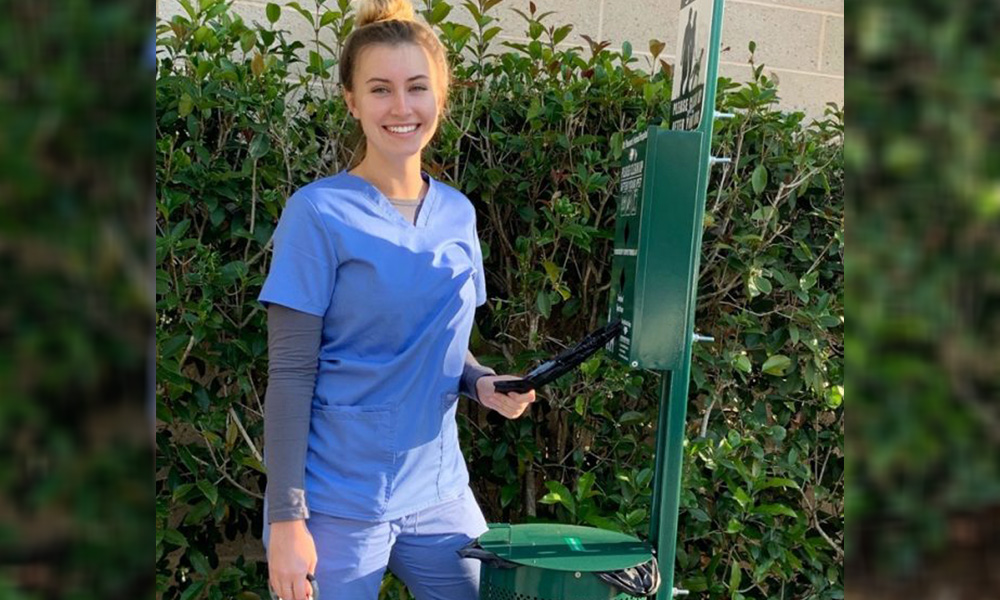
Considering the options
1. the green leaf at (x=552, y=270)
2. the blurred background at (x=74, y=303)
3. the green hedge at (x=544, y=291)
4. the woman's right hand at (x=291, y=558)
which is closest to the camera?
the blurred background at (x=74, y=303)

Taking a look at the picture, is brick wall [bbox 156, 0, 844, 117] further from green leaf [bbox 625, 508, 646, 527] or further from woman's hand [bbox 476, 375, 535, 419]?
woman's hand [bbox 476, 375, 535, 419]

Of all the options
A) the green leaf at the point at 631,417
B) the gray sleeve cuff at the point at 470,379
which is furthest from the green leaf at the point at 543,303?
the gray sleeve cuff at the point at 470,379

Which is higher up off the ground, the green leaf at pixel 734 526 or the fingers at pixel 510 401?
the fingers at pixel 510 401

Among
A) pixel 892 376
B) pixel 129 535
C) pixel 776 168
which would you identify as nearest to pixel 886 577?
pixel 892 376

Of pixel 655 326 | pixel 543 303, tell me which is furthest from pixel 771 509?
pixel 655 326

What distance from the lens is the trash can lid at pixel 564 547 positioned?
6.89ft

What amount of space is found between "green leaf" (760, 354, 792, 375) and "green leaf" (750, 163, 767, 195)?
585 mm

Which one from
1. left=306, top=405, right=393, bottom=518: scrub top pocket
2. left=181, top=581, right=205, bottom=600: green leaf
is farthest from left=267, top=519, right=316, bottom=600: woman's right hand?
left=181, top=581, right=205, bottom=600: green leaf

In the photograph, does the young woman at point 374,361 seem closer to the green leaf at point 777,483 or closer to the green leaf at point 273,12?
the green leaf at point 273,12

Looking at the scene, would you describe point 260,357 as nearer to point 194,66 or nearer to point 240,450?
point 240,450

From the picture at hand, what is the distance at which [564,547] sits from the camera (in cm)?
224

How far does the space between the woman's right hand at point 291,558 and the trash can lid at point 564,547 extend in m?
0.40

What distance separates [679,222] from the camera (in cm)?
233

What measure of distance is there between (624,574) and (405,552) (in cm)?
48
